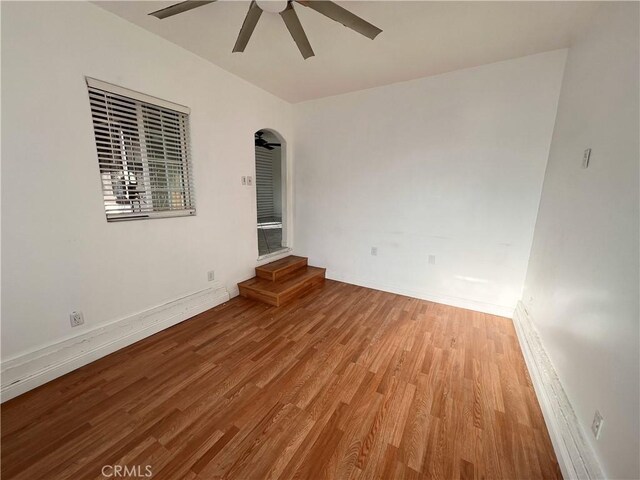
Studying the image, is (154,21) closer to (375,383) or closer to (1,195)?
(1,195)

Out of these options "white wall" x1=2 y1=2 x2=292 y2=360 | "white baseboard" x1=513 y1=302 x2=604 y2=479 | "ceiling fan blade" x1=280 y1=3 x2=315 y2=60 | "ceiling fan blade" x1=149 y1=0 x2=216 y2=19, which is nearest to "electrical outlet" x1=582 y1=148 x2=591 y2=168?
"white baseboard" x1=513 y1=302 x2=604 y2=479

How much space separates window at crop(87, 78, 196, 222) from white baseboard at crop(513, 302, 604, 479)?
10.7 ft

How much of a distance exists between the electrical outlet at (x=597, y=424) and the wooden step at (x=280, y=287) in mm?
2569

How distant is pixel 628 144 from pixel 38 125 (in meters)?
3.46

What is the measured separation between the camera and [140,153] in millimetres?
2182

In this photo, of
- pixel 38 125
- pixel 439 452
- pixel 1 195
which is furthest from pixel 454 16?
pixel 1 195

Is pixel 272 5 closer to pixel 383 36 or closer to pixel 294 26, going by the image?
pixel 294 26

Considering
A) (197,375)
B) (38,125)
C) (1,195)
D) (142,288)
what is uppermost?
(38,125)

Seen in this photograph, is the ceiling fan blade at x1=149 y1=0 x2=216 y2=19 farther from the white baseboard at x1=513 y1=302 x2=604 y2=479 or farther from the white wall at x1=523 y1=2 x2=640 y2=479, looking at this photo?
the white baseboard at x1=513 y1=302 x2=604 y2=479

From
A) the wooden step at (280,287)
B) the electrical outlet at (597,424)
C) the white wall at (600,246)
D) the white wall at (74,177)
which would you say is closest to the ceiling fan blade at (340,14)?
the white wall at (600,246)

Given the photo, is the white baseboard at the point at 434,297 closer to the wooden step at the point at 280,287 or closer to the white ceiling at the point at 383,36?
the wooden step at the point at 280,287

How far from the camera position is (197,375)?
1.88 metres

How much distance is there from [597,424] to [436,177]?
2.46 m

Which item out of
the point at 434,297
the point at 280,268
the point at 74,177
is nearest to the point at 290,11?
the point at 74,177
